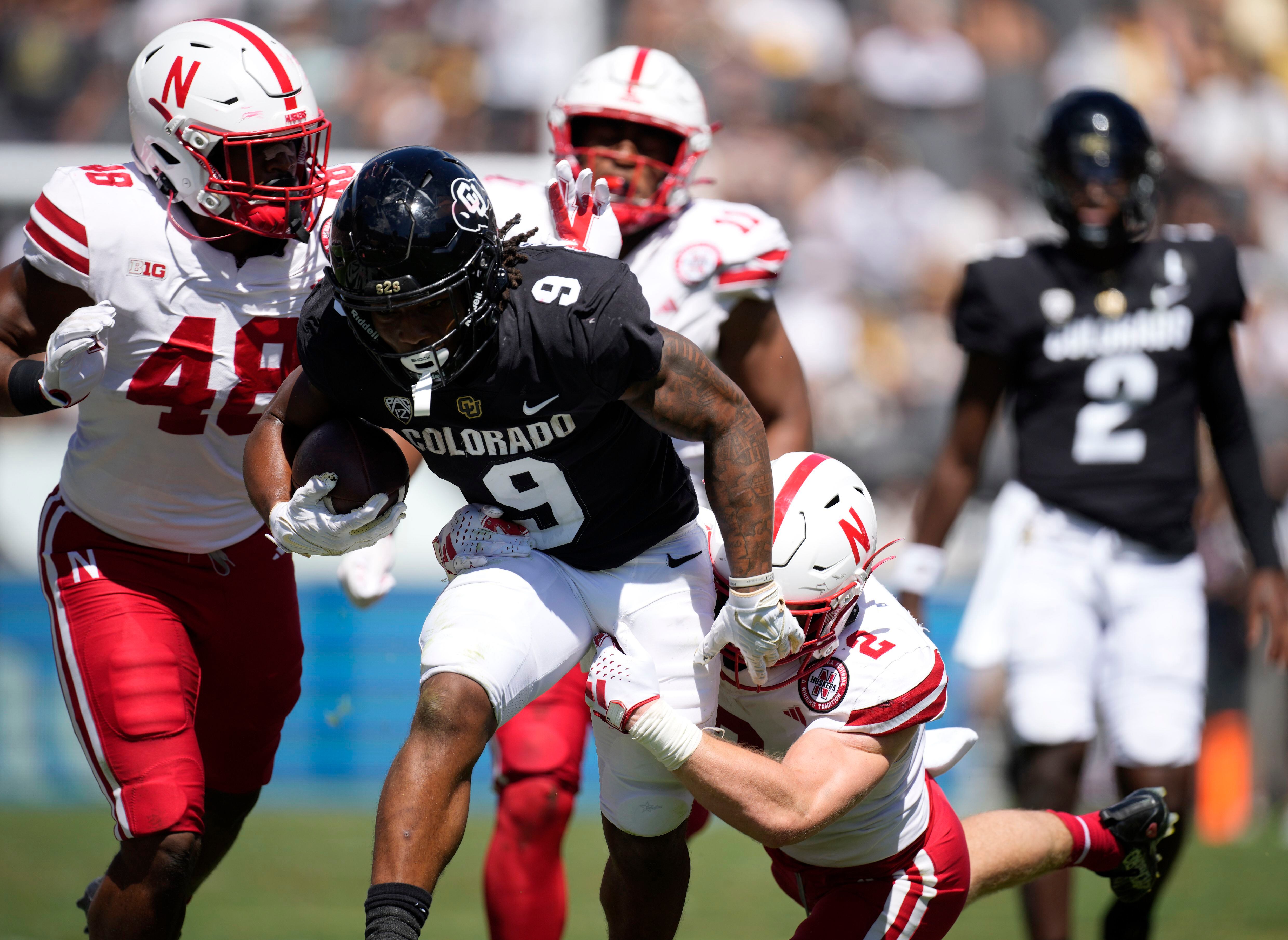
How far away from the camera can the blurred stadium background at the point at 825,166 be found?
7129 mm

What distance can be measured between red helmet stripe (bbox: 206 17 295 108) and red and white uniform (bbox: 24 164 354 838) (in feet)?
0.78

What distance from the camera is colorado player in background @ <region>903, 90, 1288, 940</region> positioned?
424 centimetres

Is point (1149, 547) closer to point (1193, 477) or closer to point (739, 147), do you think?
point (1193, 477)

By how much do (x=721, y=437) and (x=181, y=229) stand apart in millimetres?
1301

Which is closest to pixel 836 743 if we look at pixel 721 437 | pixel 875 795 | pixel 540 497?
pixel 875 795

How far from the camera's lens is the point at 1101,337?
443cm

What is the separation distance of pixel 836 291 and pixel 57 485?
6.34 metres

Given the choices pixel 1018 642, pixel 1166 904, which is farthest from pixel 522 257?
pixel 1166 904

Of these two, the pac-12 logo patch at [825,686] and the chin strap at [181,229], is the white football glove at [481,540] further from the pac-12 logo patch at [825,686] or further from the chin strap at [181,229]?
the chin strap at [181,229]

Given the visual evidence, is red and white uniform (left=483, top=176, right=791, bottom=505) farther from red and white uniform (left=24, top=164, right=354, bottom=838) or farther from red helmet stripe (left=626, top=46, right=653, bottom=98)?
red and white uniform (left=24, top=164, right=354, bottom=838)

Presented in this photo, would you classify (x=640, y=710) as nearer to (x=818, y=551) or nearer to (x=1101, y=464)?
(x=818, y=551)

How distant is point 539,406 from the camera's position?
9.37ft

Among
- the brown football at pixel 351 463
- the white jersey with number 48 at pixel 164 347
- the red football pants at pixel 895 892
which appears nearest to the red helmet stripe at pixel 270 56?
the white jersey with number 48 at pixel 164 347

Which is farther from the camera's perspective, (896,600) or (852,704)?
(896,600)
